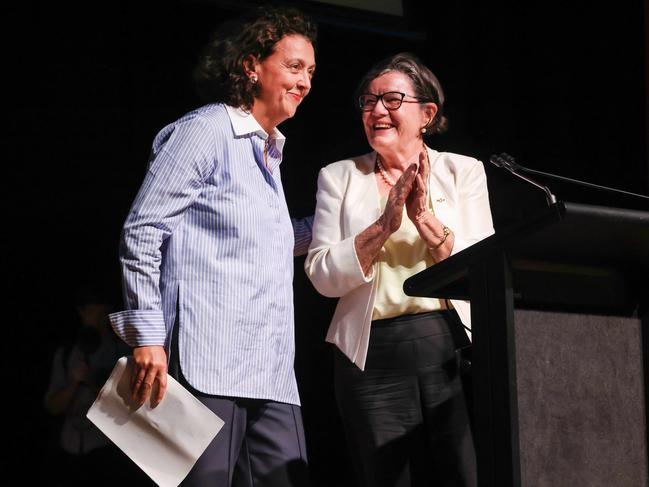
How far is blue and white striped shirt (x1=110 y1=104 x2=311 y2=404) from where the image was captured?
1753 mm

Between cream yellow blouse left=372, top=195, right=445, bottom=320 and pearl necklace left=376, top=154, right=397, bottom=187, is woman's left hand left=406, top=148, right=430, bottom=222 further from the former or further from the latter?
pearl necklace left=376, top=154, right=397, bottom=187

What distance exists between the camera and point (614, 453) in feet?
5.11

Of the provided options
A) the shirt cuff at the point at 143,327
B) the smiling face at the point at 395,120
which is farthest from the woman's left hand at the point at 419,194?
the shirt cuff at the point at 143,327

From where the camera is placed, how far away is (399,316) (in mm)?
2117

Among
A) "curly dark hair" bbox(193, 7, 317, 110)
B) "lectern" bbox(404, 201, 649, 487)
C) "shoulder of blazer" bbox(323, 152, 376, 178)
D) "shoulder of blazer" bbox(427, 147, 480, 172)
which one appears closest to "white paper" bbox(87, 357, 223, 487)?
"lectern" bbox(404, 201, 649, 487)

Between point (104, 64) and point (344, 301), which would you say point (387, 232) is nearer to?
point (344, 301)

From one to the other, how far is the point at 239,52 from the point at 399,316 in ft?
2.31

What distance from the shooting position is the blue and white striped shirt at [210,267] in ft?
5.75

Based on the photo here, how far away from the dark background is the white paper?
2149 millimetres

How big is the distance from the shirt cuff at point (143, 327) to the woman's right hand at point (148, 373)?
0.01 meters

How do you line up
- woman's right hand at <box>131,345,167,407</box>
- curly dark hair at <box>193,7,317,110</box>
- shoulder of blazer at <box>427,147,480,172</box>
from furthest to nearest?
shoulder of blazer at <box>427,147,480,172</box> → curly dark hair at <box>193,7,317,110</box> → woman's right hand at <box>131,345,167,407</box>

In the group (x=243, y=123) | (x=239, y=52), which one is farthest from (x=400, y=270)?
(x=239, y=52)

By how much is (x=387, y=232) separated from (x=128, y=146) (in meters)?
2.28

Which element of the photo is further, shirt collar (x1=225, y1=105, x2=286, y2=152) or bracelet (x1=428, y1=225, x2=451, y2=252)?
bracelet (x1=428, y1=225, x2=451, y2=252)
